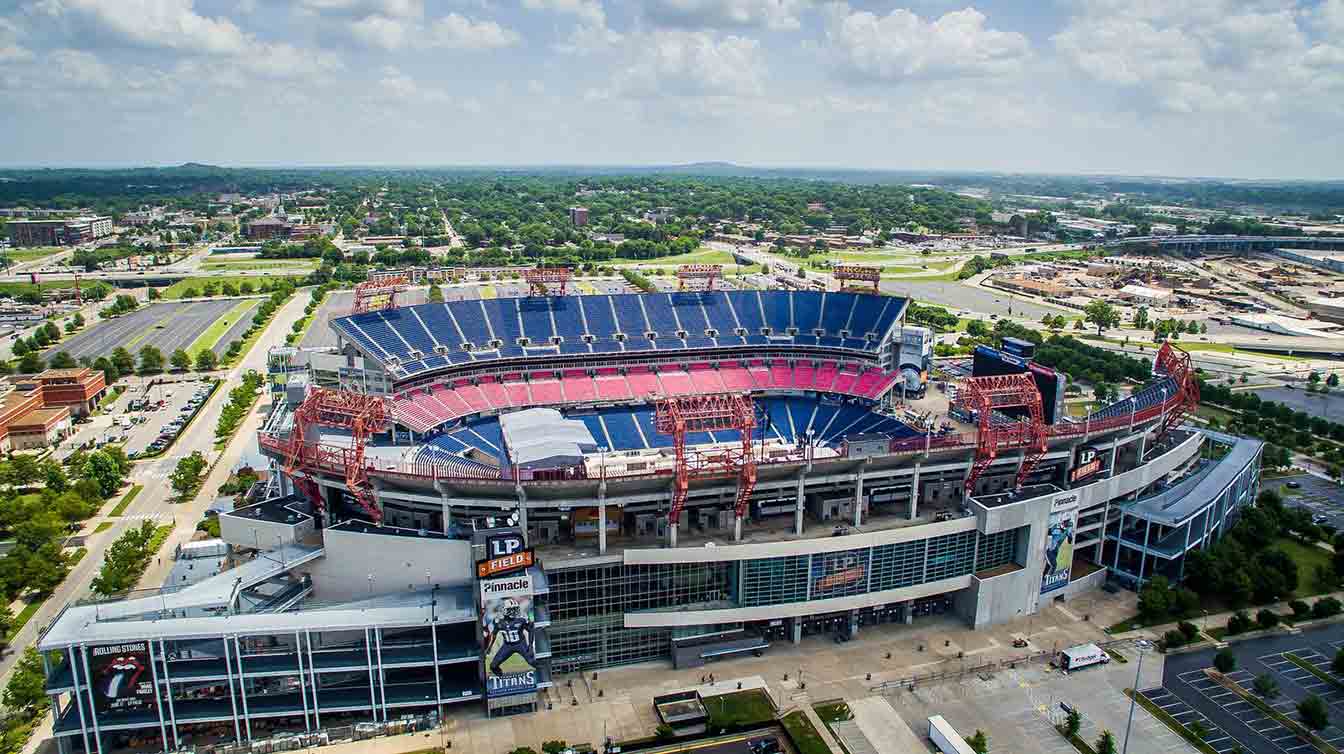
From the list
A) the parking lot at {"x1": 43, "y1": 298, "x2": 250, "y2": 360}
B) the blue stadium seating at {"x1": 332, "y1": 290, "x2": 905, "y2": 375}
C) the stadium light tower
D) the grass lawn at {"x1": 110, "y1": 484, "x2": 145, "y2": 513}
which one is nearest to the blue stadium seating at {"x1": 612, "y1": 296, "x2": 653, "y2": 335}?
the blue stadium seating at {"x1": 332, "y1": 290, "x2": 905, "y2": 375}

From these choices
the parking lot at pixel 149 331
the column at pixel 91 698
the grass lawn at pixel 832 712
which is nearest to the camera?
the column at pixel 91 698

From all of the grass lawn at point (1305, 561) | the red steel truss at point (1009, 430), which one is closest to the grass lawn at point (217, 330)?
the red steel truss at point (1009, 430)

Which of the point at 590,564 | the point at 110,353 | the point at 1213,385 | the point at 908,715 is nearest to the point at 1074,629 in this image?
the point at 908,715

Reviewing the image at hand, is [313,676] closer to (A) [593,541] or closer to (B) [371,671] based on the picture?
(B) [371,671]

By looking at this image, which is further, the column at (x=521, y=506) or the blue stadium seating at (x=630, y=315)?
the blue stadium seating at (x=630, y=315)

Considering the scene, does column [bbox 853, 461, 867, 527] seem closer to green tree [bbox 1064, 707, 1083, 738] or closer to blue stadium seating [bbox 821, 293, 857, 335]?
green tree [bbox 1064, 707, 1083, 738]

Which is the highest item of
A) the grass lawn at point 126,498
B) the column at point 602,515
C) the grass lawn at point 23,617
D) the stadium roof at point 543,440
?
the stadium roof at point 543,440

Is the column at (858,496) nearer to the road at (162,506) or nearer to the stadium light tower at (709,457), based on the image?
the stadium light tower at (709,457)
